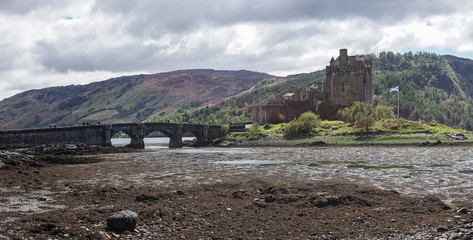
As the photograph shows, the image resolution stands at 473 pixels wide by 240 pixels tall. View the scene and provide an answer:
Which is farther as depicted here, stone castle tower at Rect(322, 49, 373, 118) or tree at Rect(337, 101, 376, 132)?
stone castle tower at Rect(322, 49, 373, 118)

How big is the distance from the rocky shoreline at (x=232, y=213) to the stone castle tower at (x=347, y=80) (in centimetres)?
9486

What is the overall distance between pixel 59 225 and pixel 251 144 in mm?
80305

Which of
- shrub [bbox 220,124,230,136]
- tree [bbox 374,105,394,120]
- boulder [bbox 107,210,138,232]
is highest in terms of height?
tree [bbox 374,105,394,120]

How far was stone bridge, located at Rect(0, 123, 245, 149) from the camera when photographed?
64.4 metres

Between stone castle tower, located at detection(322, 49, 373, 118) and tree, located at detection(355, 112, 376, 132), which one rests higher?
stone castle tower, located at detection(322, 49, 373, 118)

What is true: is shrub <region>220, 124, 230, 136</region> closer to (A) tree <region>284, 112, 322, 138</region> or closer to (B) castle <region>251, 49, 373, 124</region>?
(B) castle <region>251, 49, 373, 124</region>

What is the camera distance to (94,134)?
79125 millimetres

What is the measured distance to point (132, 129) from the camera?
90.8m

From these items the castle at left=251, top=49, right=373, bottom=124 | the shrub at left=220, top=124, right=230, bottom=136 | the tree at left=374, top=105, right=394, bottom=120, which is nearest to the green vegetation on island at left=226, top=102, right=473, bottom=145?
the tree at left=374, top=105, right=394, bottom=120

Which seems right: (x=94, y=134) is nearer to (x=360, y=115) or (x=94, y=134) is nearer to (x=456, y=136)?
(x=360, y=115)

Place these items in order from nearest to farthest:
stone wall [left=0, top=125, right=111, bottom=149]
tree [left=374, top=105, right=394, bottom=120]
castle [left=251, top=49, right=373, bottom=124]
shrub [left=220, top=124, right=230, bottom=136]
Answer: stone wall [left=0, top=125, right=111, bottom=149]
tree [left=374, top=105, right=394, bottom=120]
shrub [left=220, top=124, right=230, bottom=136]
castle [left=251, top=49, right=373, bottom=124]

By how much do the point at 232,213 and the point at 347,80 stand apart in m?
105

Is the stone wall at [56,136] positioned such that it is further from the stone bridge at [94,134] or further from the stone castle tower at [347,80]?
the stone castle tower at [347,80]

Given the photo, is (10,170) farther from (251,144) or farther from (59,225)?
(251,144)
